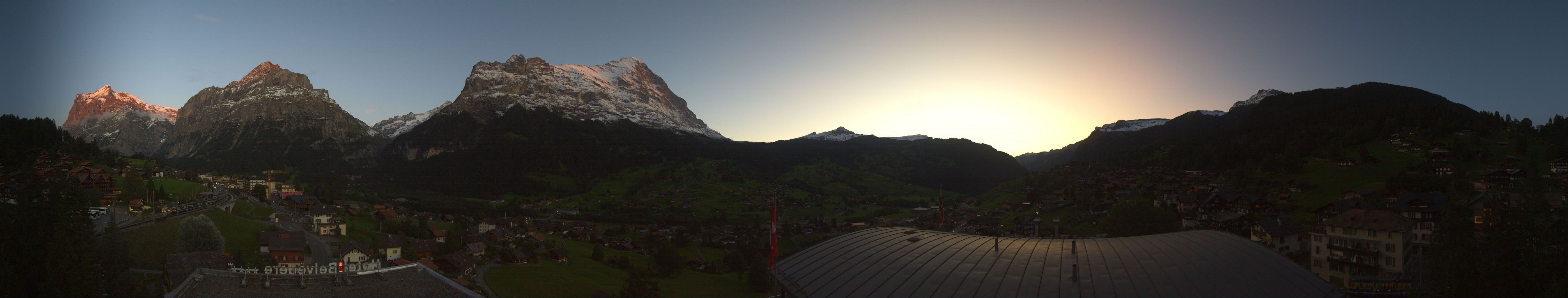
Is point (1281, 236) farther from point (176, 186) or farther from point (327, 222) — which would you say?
point (176, 186)

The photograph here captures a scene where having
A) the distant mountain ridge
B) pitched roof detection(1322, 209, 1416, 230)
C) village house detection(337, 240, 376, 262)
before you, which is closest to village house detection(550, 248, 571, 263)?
village house detection(337, 240, 376, 262)

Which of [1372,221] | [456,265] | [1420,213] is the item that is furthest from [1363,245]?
[456,265]

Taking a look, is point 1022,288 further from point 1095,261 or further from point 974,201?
point 974,201

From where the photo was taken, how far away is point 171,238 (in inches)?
2012

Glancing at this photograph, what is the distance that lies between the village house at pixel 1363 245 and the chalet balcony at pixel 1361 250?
23 mm

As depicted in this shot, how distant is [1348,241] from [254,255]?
301 ft

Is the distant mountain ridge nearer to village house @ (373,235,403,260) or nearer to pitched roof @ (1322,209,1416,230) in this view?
pitched roof @ (1322,209,1416,230)

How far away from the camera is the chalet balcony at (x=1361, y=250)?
4594 cm

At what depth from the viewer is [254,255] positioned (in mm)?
52594

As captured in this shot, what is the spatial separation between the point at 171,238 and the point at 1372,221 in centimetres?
9845

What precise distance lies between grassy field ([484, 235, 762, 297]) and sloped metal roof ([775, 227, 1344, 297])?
30666 mm

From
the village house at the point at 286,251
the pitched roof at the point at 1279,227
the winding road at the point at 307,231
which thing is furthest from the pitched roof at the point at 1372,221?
the village house at the point at 286,251

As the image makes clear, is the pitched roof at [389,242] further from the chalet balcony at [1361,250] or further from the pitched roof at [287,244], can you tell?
the chalet balcony at [1361,250]

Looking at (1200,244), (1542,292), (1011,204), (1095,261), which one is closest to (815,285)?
(1095,261)
